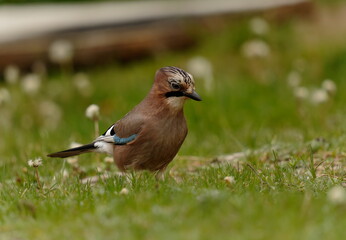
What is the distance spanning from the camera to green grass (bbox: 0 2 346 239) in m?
4.33

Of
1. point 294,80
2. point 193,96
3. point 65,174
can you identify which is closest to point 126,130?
point 193,96

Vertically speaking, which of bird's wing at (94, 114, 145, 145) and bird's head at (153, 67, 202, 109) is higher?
bird's head at (153, 67, 202, 109)

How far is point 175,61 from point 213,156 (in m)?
5.03

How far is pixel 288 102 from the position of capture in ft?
31.2

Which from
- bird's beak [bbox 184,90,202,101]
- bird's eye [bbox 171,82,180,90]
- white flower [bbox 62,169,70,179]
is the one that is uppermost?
bird's eye [bbox 171,82,180,90]

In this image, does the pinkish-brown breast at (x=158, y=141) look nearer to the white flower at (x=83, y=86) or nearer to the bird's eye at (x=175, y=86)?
the bird's eye at (x=175, y=86)

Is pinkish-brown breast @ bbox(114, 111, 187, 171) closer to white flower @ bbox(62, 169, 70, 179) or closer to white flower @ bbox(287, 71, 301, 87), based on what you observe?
white flower @ bbox(62, 169, 70, 179)

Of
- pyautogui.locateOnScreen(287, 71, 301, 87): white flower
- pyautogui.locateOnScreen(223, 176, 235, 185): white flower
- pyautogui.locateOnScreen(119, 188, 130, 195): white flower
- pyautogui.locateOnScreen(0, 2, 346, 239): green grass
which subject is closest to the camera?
pyautogui.locateOnScreen(0, 2, 346, 239): green grass

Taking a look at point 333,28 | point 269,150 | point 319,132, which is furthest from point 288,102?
point 333,28

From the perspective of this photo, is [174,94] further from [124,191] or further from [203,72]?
[203,72]

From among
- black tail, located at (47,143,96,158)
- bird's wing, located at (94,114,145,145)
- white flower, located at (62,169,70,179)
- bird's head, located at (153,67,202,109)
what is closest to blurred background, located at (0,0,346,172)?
white flower, located at (62,169,70,179)

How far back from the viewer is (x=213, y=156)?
24.0 feet

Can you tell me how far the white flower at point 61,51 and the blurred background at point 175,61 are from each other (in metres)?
0.03

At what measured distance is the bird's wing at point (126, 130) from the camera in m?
5.91
